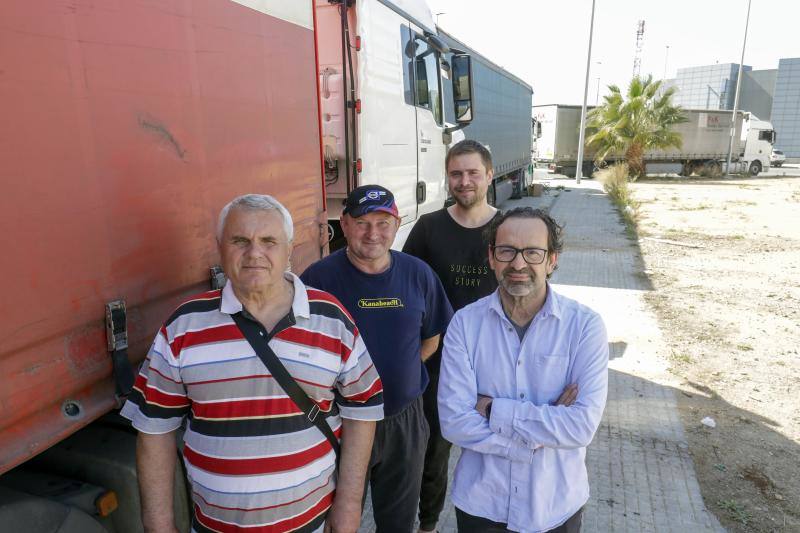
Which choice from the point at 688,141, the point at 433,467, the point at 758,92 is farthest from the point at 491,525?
the point at 758,92

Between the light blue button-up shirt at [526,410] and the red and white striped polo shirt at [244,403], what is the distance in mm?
410

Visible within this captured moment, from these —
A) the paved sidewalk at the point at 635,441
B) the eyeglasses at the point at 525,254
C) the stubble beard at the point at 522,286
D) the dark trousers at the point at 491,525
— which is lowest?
the paved sidewalk at the point at 635,441

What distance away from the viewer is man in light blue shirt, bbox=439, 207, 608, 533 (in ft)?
5.67

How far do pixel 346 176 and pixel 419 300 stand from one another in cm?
178

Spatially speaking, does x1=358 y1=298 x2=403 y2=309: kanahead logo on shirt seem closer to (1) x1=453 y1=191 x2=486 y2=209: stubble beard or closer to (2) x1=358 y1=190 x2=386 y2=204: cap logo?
(2) x1=358 y1=190 x2=386 y2=204: cap logo

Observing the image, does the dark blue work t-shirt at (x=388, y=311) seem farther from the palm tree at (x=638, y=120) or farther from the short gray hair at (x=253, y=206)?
the palm tree at (x=638, y=120)

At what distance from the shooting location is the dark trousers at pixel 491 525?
5.84 ft

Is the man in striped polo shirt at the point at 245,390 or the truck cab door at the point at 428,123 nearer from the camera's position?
the man in striped polo shirt at the point at 245,390

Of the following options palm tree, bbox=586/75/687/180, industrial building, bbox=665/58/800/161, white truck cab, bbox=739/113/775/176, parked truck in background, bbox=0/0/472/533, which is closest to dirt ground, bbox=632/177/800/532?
parked truck in background, bbox=0/0/472/533

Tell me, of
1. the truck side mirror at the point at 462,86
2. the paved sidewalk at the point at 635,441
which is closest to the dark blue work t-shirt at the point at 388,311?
the paved sidewalk at the point at 635,441

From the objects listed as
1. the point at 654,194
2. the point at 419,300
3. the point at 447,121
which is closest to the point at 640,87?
the point at 654,194

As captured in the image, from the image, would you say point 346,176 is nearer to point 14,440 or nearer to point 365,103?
point 365,103

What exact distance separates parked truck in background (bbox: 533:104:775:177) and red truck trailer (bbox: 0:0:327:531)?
2531 cm

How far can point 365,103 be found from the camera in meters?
3.74
